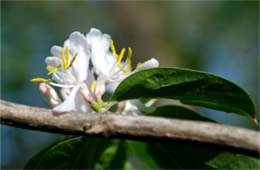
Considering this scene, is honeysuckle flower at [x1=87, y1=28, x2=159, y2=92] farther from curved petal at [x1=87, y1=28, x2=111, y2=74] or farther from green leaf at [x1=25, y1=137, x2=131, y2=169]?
green leaf at [x1=25, y1=137, x2=131, y2=169]

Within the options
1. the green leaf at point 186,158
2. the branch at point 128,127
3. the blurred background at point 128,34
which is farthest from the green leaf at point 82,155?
the blurred background at point 128,34

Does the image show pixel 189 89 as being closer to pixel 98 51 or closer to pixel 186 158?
pixel 186 158

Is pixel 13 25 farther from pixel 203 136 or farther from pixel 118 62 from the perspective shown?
pixel 203 136

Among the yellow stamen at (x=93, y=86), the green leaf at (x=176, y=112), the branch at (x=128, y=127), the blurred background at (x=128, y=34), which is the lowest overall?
the blurred background at (x=128, y=34)

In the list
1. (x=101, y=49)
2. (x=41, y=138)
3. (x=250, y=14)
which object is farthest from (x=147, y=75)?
(x=250, y=14)

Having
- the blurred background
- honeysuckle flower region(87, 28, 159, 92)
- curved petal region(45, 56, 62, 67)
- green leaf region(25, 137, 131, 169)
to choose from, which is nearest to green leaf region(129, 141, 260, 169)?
green leaf region(25, 137, 131, 169)

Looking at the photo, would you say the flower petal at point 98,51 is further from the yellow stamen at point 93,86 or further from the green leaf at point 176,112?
the green leaf at point 176,112
